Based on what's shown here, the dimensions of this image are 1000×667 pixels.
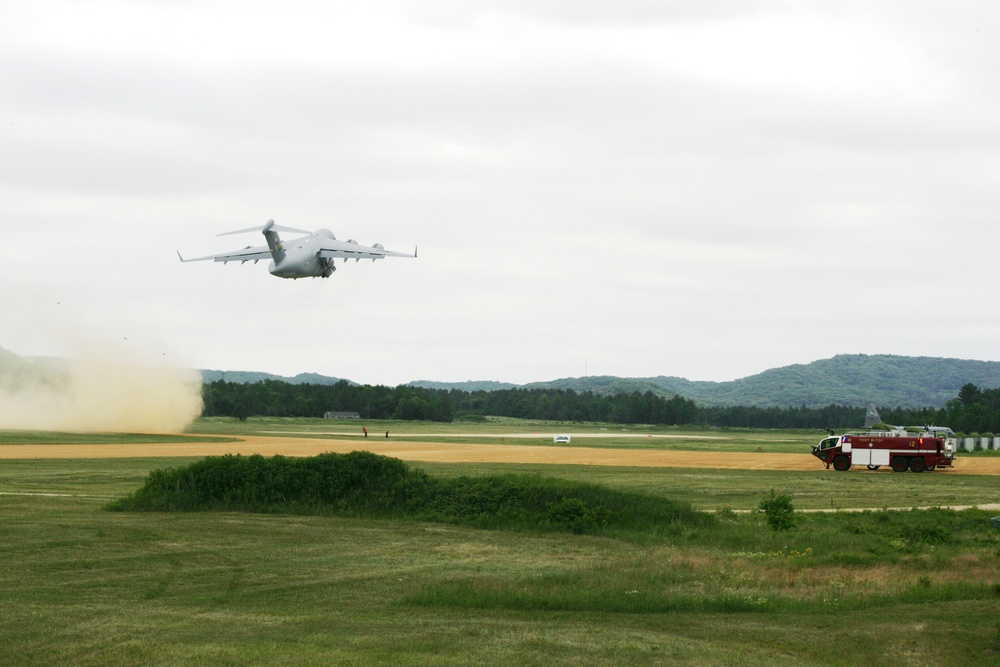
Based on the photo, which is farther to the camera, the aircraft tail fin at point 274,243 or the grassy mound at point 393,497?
the aircraft tail fin at point 274,243

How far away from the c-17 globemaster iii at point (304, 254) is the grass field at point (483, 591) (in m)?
29.3

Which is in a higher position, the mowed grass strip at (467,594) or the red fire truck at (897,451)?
the red fire truck at (897,451)

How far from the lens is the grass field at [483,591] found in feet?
58.7

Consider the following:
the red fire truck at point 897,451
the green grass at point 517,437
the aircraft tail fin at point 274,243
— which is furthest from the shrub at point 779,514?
the green grass at point 517,437

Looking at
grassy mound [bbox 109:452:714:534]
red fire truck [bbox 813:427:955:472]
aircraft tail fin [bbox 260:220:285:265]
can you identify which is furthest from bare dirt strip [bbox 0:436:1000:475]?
grassy mound [bbox 109:452:714:534]

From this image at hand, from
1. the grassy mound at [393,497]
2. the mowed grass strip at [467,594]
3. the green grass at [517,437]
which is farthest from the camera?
the green grass at [517,437]

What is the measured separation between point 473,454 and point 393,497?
Answer: 148 ft

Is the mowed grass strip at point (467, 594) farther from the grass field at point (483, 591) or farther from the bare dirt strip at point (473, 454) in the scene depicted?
the bare dirt strip at point (473, 454)

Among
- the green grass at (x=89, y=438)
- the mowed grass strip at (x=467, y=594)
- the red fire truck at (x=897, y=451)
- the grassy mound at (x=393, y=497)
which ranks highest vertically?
the red fire truck at (x=897, y=451)

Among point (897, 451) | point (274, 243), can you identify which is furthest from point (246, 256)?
point (897, 451)

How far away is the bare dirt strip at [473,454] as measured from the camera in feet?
241

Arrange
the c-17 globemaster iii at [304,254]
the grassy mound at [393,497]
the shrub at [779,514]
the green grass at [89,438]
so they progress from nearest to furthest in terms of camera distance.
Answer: the shrub at [779,514]
the grassy mound at [393,497]
the c-17 globemaster iii at [304,254]
the green grass at [89,438]

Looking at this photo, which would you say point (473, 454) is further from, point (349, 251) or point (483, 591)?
point (483, 591)

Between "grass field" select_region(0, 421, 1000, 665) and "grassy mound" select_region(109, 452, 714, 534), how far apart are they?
1.32m
